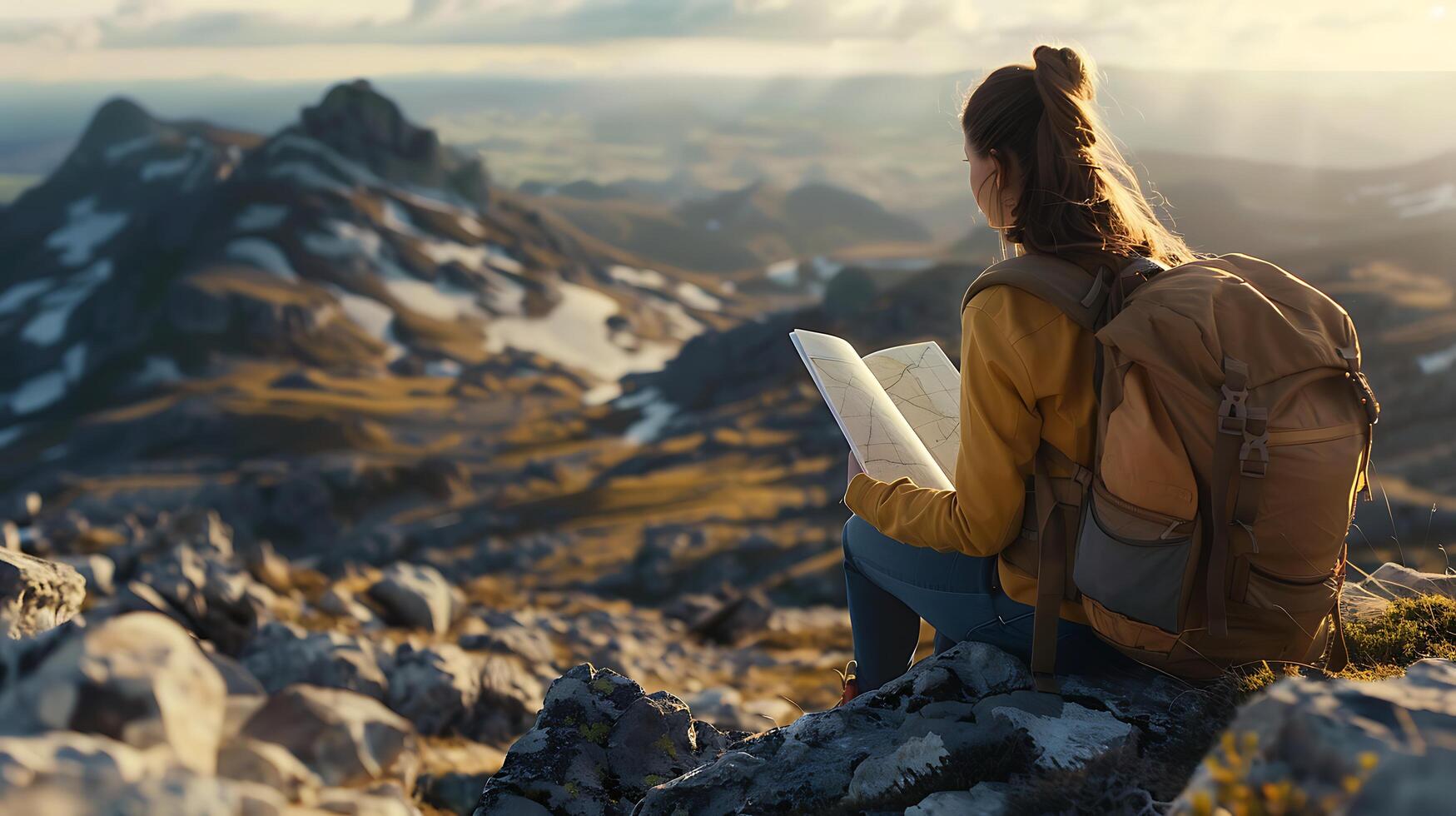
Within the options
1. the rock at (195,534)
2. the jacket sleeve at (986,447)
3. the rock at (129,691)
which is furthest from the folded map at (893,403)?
the rock at (195,534)

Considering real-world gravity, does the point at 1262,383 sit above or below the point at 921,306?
above

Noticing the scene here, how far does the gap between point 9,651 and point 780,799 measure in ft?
11.4

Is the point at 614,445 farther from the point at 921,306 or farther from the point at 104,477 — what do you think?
the point at 104,477

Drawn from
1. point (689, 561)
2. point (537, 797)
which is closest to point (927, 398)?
point (537, 797)

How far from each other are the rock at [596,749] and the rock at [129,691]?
98.6 inches

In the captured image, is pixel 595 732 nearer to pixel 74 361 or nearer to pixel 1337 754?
pixel 1337 754

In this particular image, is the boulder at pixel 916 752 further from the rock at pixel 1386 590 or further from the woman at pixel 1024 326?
the rock at pixel 1386 590

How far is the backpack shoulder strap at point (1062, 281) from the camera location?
13.7 ft

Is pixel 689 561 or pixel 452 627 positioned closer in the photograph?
pixel 452 627

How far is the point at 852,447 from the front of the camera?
18.2ft

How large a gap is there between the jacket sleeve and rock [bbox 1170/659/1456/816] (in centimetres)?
168

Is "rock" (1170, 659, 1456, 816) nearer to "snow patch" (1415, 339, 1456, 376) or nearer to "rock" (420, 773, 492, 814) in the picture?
"rock" (420, 773, 492, 814)

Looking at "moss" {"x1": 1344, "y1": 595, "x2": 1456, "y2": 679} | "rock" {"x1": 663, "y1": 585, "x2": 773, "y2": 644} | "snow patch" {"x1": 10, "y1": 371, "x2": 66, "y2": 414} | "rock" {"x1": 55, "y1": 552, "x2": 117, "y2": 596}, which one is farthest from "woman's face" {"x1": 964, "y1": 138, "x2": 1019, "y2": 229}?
"snow patch" {"x1": 10, "y1": 371, "x2": 66, "y2": 414}

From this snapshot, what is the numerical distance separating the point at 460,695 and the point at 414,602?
40.2 ft
